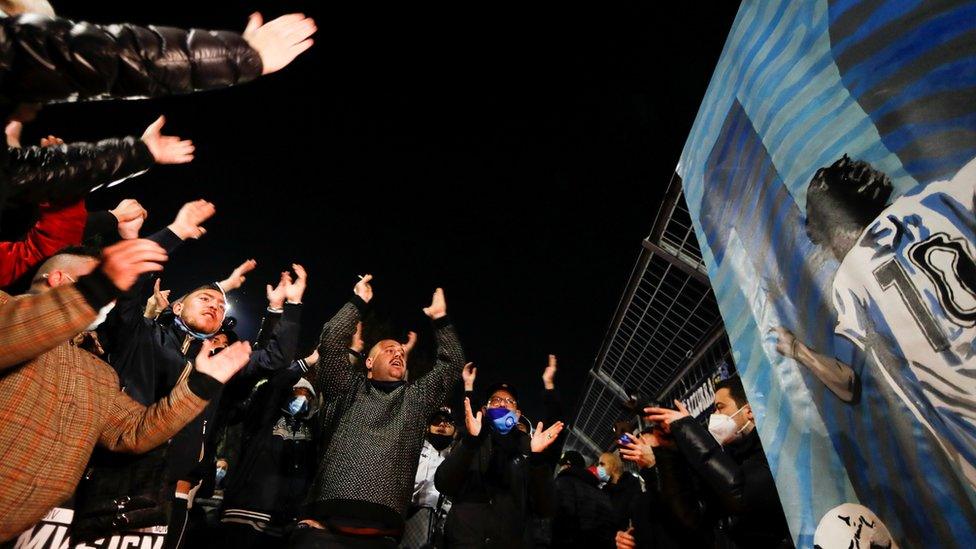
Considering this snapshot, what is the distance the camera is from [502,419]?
3.88m

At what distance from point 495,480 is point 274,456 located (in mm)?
2001

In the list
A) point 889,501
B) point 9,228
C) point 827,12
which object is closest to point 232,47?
point 9,228

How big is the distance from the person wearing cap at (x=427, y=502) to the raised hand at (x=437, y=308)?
1103 mm

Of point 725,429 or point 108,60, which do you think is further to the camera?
point 725,429

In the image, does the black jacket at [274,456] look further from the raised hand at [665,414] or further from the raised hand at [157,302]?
the raised hand at [665,414]

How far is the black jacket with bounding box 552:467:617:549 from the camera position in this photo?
A: 5.00 meters

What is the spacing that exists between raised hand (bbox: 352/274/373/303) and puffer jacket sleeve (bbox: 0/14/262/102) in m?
2.18

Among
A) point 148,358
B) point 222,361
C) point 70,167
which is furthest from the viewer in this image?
point 148,358

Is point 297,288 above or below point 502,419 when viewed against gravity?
above

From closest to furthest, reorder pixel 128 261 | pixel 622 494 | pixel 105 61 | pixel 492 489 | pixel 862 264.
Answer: pixel 862 264 → pixel 105 61 → pixel 128 261 → pixel 492 489 → pixel 622 494

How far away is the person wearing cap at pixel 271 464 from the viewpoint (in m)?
3.74

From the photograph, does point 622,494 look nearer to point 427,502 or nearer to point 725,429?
point 427,502

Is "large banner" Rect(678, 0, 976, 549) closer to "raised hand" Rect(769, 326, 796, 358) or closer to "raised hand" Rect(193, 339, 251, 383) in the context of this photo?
"raised hand" Rect(769, 326, 796, 358)

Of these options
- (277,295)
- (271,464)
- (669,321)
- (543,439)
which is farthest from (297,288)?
(669,321)
